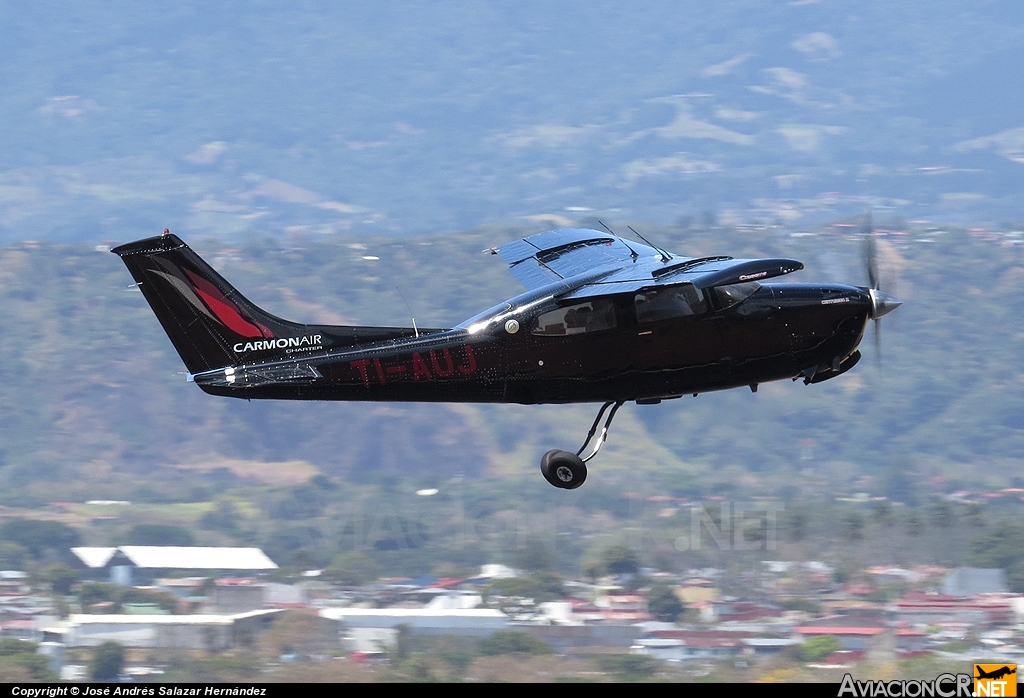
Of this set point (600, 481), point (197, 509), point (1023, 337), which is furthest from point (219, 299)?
point (1023, 337)

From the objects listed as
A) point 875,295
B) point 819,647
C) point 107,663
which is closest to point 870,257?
point 875,295

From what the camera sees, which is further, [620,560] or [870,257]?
[620,560]

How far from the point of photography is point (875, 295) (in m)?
27.8

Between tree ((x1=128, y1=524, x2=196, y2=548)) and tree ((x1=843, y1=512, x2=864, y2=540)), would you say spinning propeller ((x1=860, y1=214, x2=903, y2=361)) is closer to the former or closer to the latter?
tree ((x1=843, y1=512, x2=864, y2=540))

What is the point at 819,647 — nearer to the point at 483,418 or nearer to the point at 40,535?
the point at 40,535

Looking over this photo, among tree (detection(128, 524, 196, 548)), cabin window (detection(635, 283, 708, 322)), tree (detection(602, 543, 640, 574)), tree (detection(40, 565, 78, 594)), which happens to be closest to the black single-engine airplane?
cabin window (detection(635, 283, 708, 322))

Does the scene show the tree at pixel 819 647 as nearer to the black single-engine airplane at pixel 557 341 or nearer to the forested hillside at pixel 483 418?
the forested hillside at pixel 483 418

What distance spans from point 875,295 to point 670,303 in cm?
395

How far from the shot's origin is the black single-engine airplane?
27297 millimetres

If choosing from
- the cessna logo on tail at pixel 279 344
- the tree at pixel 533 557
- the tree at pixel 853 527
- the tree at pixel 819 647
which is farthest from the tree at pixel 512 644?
the cessna logo on tail at pixel 279 344

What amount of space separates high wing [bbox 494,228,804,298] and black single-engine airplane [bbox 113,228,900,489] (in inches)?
2.7

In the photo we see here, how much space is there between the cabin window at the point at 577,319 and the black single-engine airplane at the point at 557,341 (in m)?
0.02

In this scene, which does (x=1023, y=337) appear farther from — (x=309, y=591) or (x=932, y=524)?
(x=309, y=591)

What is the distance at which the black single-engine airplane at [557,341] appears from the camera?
2730 centimetres
